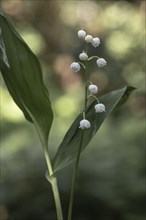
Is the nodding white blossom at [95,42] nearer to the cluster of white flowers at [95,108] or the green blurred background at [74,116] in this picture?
the cluster of white flowers at [95,108]

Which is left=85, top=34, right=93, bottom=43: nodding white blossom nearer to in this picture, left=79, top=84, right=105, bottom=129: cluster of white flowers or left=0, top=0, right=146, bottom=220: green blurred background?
left=79, top=84, right=105, bottom=129: cluster of white flowers

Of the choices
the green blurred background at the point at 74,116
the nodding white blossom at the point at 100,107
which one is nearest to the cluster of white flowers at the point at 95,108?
the nodding white blossom at the point at 100,107

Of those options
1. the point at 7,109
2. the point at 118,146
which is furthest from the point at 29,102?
the point at 7,109

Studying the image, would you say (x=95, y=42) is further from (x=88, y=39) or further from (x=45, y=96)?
(x=45, y=96)

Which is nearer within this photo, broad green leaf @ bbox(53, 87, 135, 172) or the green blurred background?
broad green leaf @ bbox(53, 87, 135, 172)

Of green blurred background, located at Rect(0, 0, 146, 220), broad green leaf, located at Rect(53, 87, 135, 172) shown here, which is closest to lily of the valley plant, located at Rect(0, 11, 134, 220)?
broad green leaf, located at Rect(53, 87, 135, 172)

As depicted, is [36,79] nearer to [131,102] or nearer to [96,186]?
[96,186]

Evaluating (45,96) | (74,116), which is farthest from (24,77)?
(74,116)
